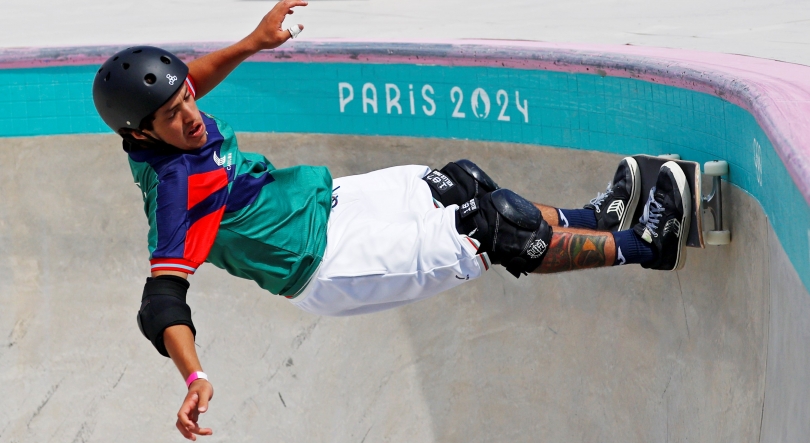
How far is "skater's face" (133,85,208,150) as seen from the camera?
344 centimetres

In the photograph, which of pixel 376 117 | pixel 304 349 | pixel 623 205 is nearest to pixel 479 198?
pixel 623 205

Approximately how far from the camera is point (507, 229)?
12.3 feet

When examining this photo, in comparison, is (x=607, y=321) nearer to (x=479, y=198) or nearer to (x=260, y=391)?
(x=479, y=198)

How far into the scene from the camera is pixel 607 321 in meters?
4.88

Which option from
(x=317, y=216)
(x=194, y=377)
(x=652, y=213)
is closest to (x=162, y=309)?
(x=194, y=377)

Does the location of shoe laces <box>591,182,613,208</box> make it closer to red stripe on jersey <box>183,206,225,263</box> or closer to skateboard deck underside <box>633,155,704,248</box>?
skateboard deck underside <box>633,155,704,248</box>

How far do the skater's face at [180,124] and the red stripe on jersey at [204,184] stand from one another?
0.13 m

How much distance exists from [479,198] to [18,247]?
12.0ft

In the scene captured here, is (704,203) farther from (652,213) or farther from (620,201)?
(620,201)

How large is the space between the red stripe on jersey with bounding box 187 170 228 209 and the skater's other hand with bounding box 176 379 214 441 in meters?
0.80

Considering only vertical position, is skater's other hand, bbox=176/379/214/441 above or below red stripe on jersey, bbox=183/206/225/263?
below

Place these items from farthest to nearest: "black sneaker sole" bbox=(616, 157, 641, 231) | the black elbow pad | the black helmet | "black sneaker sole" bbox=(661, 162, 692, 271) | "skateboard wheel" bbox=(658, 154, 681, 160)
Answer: "black sneaker sole" bbox=(616, 157, 641, 231)
"skateboard wheel" bbox=(658, 154, 681, 160)
"black sneaker sole" bbox=(661, 162, 692, 271)
the black helmet
the black elbow pad

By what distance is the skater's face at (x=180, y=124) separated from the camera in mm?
3439

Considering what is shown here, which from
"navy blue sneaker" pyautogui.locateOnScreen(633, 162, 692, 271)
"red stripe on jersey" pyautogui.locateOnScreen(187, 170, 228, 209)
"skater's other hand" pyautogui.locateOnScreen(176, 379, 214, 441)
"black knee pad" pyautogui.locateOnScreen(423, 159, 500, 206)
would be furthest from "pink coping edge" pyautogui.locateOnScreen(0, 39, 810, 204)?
"red stripe on jersey" pyautogui.locateOnScreen(187, 170, 228, 209)
